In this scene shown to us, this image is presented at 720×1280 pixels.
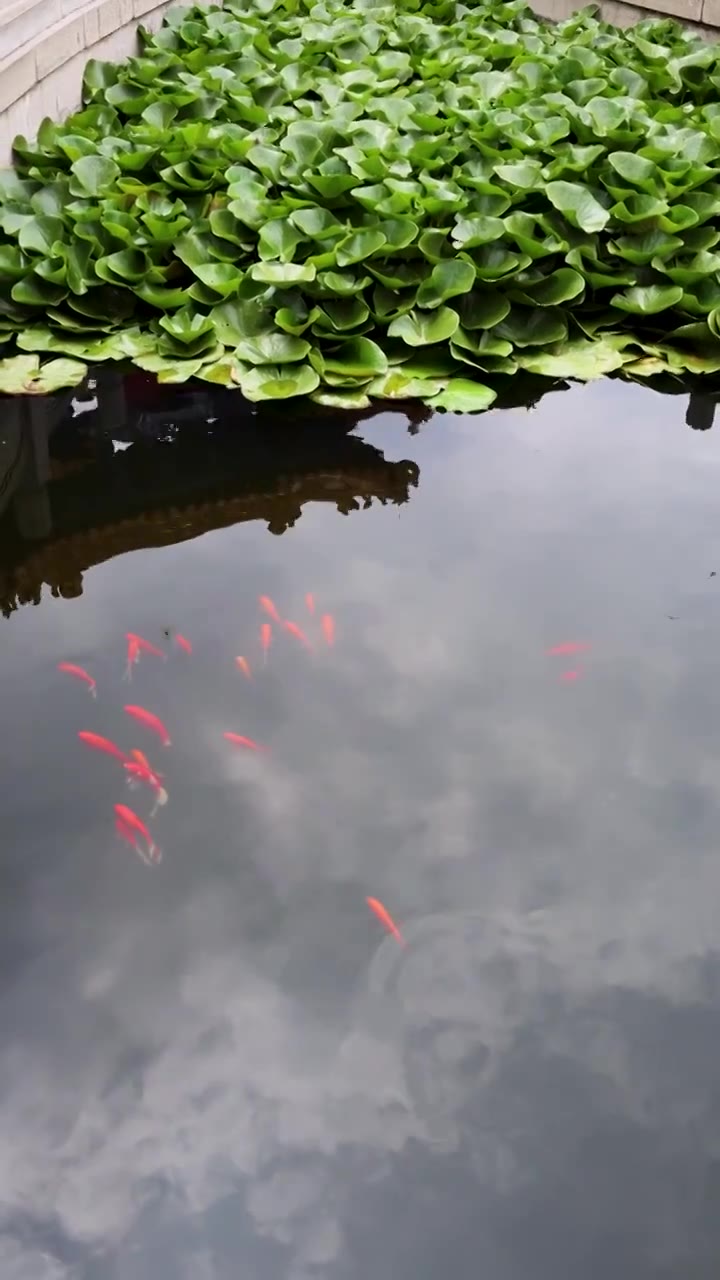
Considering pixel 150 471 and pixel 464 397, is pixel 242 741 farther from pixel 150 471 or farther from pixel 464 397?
pixel 464 397

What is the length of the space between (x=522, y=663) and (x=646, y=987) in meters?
0.81

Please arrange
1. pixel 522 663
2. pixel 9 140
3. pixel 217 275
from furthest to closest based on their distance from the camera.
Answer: pixel 9 140 → pixel 217 275 → pixel 522 663

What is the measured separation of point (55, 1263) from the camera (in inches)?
58.7

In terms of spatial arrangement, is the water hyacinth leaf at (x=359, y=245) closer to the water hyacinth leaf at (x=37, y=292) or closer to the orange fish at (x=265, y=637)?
the water hyacinth leaf at (x=37, y=292)

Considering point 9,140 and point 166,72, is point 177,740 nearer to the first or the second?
point 9,140

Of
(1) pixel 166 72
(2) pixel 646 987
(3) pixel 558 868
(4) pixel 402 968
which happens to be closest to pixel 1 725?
(4) pixel 402 968

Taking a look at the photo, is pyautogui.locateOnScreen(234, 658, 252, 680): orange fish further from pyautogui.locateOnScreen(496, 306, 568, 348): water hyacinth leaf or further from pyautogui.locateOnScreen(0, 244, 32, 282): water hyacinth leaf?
pyautogui.locateOnScreen(0, 244, 32, 282): water hyacinth leaf

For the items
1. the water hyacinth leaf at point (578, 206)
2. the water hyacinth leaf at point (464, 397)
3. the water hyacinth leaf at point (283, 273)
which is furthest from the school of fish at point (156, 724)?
the water hyacinth leaf at point (578, 206)

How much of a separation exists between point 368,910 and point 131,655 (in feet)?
2.79

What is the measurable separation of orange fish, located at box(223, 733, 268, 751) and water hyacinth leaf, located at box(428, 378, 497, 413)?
1.39m

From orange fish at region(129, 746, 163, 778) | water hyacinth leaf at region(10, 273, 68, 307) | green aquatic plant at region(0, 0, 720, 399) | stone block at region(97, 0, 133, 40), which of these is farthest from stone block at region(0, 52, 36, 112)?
orange fish at region(129, 746, 163, 778)

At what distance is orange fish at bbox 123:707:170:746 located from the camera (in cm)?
225

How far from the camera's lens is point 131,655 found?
96.7 inches

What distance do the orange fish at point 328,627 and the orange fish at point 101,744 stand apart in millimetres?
536
